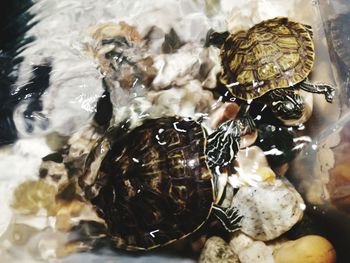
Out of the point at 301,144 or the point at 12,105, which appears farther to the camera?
the point at 12,105

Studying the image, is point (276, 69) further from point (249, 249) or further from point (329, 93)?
point (249, 249)

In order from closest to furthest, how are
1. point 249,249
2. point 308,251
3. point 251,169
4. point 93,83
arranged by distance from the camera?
point 308,251 → point 249,249 → point 251,169 → point 93,83

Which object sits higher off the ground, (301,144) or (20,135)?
(20,135)

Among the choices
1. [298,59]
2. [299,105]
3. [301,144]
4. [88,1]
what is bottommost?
[301,144]

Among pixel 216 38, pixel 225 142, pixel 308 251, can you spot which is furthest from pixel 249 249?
pixel 216 38

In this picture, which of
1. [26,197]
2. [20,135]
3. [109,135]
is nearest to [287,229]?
[109,135]

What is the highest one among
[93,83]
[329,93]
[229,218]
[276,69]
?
[93,83]

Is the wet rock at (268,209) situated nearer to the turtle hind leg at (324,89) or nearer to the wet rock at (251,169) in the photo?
the wet rock at (251,169)

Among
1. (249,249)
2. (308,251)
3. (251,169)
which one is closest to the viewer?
(308,251)

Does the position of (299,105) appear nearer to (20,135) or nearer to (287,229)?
(287,229)
